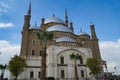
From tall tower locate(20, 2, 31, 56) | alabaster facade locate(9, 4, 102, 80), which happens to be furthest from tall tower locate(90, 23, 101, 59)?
tall tower locate(20, 2, 31, 56)

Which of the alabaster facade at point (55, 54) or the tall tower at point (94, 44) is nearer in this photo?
the alabaster facade at point (55, 54)

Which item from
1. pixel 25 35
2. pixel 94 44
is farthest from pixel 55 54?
pixel 94 44

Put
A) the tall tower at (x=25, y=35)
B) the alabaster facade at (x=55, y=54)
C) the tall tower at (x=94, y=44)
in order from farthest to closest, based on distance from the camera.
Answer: the tall tower at (x=94, y=44) < the tall tower at (x=25, y=35) < the alabaster facade at (x=55, y=54)

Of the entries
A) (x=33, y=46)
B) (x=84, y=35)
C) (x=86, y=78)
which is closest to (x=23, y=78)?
(x=33, y=46)

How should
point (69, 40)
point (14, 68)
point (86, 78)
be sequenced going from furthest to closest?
point (69, 40), point (86, 78), point (14, 68)

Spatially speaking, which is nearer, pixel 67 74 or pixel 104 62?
pixel 67 74

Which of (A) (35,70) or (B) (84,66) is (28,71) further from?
(B) (84,66)

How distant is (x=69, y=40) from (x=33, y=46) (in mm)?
12180

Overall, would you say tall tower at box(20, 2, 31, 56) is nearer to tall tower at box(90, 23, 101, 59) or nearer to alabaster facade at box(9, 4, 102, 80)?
alabaster facade at box(9, 4, 102, 80)

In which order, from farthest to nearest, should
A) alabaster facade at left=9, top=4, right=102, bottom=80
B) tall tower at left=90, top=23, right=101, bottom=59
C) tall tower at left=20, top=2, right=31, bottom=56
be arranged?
tall tower at left=90, top=23, right=101, bottom=59, tall tower at left=20, top=2, right=31, bottom=56, alabaster facade at left=9, top=4, right=102, bottom=80

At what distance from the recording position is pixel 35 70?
38281 millimetres

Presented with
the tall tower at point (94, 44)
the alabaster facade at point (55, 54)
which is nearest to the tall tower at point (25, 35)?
the alabaster facade at point (55, 54)

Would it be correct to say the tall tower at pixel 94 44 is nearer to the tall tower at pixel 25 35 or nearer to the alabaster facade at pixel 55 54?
the alabaster facade at pixel 55 54

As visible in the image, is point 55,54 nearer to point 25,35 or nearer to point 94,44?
point 25,35
